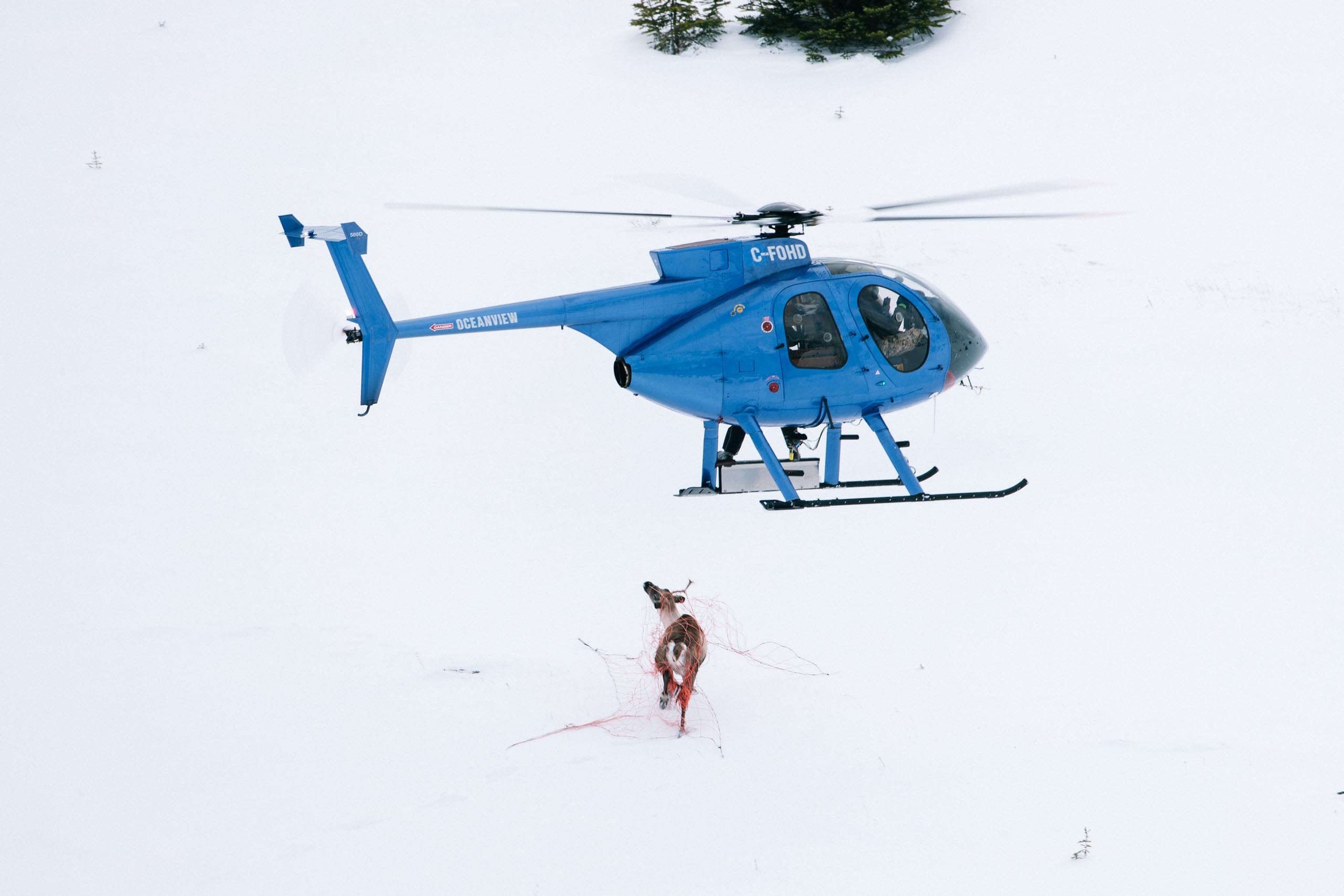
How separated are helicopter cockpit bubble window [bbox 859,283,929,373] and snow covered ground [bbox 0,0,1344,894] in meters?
1.84

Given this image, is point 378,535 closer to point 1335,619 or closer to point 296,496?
point 296,496

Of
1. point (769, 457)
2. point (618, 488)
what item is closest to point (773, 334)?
point (769, 457)

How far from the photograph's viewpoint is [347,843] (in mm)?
6871

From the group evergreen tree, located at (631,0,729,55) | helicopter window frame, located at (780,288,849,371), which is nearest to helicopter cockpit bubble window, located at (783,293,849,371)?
helicopter window frame, located at (780,288,849,371)

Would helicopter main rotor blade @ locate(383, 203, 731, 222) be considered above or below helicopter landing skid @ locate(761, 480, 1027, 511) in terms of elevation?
above

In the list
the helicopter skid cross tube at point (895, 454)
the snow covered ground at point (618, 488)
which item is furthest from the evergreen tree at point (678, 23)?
the helicopter skid cross tube at point (895, 454)

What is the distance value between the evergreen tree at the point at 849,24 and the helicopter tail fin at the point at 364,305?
18342mm

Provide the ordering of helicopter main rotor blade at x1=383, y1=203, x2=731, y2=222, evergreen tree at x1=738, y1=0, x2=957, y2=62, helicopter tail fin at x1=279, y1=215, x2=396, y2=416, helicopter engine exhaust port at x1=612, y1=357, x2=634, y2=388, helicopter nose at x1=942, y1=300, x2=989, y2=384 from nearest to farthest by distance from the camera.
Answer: helicopter main rotor blade at x1=383, y1=203, x2=731, y2=222, helicopter tail fin at x1=279, y1=215, x2=396, y2=416, helicopter engine exhaust port at x1=612, y1=357, x2=634, y2=388, helicopter nose at x1=942, y1=300, x2=989, y2=384, evergreen tree at x1=738, y1=0, x2=957, y2=62

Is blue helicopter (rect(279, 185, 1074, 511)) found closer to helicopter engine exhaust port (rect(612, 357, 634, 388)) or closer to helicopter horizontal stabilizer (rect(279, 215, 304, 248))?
helicopter engine exhaust port (rect(612, 357, 634, 388))

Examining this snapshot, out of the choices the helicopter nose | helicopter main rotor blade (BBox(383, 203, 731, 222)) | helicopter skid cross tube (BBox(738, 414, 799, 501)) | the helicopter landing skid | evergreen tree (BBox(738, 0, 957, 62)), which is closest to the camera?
helicopter main rotor blade (BBox(383, 203, 731, 222))

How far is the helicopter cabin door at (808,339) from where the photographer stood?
35.7ft

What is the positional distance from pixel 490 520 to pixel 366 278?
12.2 ft

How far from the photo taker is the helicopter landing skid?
1023 cm

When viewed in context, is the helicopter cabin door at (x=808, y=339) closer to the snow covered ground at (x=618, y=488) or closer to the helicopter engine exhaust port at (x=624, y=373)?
the helicopter engine exhaust port at (x=624, y=373)
